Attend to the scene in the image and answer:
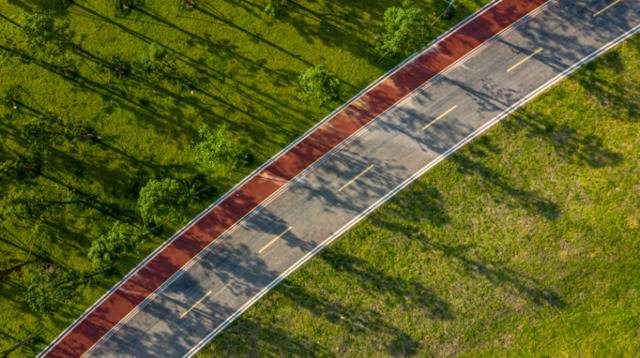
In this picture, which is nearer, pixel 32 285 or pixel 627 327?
pixel 32 285

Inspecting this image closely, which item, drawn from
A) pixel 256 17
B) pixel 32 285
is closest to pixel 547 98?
pixel 256 17

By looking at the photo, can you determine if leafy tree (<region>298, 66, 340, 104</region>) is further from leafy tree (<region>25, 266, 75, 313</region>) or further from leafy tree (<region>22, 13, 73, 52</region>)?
leafy tree (<region>25, 266, 75, 313</region>)

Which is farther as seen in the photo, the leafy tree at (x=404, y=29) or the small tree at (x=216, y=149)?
the small tree at (x=216, y=149)

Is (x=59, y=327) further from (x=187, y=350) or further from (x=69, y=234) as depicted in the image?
(x=187, y=350)

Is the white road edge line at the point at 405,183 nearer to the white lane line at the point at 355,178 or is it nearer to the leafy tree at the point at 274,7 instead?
the white lane line at the point at 355,178

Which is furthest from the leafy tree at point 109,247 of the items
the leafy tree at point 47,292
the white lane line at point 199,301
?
the white lane line at point 199,301

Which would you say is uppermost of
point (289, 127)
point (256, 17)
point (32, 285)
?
point (256, 17)

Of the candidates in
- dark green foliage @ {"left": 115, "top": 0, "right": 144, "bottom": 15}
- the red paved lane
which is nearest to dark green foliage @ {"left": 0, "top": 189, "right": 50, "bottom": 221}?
the red paved lane

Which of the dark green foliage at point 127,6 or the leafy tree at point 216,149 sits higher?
the dark green foliage at point 127,6
